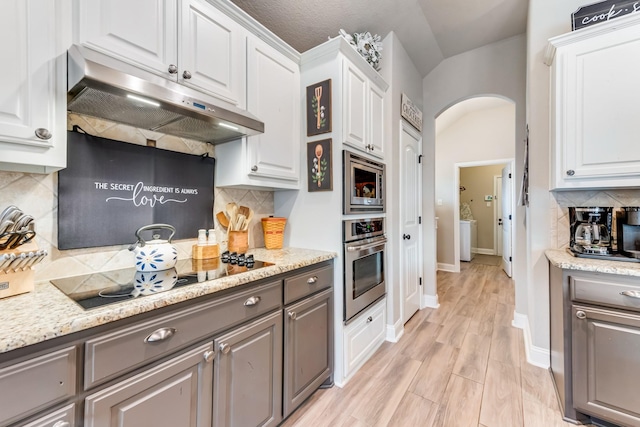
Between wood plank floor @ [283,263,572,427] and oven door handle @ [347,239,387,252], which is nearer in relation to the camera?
wood plank floor @ [283,263,572,427]

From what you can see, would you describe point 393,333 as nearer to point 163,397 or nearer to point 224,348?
point 224,348

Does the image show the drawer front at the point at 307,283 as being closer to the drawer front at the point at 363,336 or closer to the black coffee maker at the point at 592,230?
the drawer front at the point at 363,336

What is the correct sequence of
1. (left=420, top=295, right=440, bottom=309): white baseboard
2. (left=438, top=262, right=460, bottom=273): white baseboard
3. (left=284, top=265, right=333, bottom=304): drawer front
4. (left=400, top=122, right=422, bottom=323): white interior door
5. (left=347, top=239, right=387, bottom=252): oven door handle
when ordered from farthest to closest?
(left=438, top=262, right=460, bottom=273): white baseboard → (left=420, top=295, right=440, bottom=309): white baseboard → (left=400, top=122, right=422, bottom=323): white interior door → (left=347, top=239, right=387, bottom=252): oven door handle → (left=284, top=265, right=333, bottom=304): drawer front

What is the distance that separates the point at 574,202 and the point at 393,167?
134 centimetres

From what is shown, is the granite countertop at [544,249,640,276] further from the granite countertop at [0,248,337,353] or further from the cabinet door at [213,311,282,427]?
the granite countertop at [0,248,337,353]

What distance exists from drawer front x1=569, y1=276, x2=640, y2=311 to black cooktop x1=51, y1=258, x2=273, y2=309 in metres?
1.68

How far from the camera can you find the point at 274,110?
5.86 feet

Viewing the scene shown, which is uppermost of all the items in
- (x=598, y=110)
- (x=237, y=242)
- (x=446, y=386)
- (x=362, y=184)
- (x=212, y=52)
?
(x=212, y=52)

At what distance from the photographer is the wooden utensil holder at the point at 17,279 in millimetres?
892

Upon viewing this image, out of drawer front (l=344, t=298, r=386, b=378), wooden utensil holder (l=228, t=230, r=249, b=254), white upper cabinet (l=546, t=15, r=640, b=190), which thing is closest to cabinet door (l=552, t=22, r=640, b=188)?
white upper cabinet (l=546, t=15, r=640, b=190)

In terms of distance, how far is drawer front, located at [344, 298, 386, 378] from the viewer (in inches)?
74.3

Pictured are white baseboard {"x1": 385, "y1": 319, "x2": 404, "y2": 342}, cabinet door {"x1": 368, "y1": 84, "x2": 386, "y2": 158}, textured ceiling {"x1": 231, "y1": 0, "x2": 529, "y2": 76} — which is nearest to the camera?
textured ceiling {"x1": 231, "y1": 0, "x2": 529, "y2": 76}

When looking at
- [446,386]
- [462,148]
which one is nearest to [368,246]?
[446,386]

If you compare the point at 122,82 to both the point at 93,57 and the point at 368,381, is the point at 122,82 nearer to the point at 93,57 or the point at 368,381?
the point at 93,57
